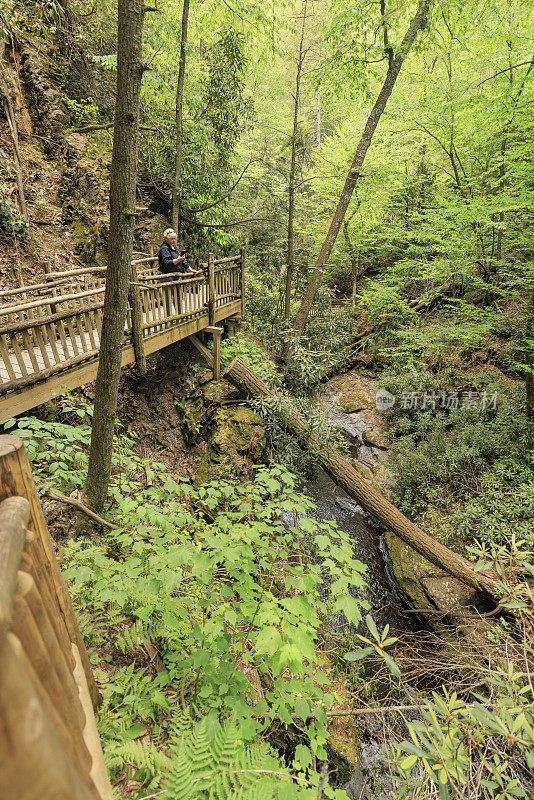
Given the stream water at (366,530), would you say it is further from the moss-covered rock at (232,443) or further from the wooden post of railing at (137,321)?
the wooden post of railing at (137,321)

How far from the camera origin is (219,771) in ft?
5.11

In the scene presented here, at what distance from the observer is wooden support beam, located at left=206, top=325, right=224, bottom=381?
23.2ft

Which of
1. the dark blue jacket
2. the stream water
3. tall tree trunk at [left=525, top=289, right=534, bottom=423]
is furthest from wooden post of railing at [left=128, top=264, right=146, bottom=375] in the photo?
tall tree trunk at [left=525, top=289, right=534, bottom=423]

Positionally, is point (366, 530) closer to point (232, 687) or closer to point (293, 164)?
point (232, 687)

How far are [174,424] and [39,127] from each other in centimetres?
824

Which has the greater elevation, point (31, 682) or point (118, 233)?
point (118, 233)

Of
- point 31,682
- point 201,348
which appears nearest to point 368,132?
point 201,348

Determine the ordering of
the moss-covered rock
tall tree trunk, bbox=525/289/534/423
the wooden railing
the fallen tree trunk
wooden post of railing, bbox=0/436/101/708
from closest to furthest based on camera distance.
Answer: the wooden railing, wooden post of railing, bbox=0/436/101/708, the fallen tree trunk, the moss-covered rock, tall tree trunk, bbox=525/289/534/423

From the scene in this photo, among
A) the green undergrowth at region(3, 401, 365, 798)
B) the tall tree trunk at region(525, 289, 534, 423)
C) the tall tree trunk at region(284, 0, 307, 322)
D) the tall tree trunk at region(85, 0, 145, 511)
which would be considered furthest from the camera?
the tall tree trunk at region(284, 0, 307, 322)

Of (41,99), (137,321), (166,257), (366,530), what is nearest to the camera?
(137,321)

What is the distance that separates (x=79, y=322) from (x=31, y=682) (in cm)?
460

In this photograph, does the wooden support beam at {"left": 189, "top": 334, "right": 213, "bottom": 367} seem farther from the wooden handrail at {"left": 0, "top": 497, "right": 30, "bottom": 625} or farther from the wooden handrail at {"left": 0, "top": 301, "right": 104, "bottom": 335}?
the wooden handrail at {"left": 0, "top": 497, "right": 30, "bottom": 625}

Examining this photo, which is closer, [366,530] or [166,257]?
[166,257]

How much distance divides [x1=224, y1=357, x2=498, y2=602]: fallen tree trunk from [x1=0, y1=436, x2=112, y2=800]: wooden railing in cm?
561
